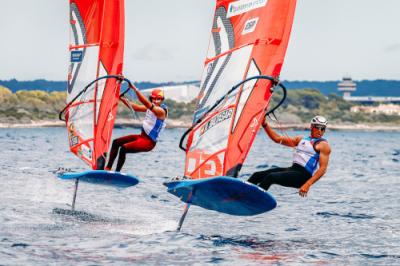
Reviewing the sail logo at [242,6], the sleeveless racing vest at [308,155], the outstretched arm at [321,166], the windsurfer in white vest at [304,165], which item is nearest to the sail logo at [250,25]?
the sail logo at [242,6]

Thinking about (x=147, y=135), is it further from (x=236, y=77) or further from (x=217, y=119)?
(x=236, y=77)

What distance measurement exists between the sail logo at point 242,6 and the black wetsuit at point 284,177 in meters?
2.76

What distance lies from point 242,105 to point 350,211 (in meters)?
8.61

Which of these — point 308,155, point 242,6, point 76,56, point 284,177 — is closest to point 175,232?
point 284,177

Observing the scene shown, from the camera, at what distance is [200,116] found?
12.7m

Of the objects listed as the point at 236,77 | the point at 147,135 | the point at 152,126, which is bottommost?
the point at 147,135

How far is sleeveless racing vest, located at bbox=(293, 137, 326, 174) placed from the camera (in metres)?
12.7

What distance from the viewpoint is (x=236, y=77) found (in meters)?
12.3

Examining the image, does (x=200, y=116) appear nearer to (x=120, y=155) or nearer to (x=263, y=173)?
(x=263, y=173)

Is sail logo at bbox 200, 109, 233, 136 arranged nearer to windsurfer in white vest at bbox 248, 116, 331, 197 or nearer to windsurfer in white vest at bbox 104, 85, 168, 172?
windsurfer in white vest at bbox 248, 116, 331, 197

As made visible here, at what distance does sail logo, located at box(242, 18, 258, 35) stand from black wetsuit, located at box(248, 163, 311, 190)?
243 cm

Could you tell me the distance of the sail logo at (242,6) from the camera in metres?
12.1

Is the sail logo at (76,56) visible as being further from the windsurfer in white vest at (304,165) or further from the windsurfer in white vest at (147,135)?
the windsurfer in white vest at (304,165)

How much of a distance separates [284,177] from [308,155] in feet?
2.02
